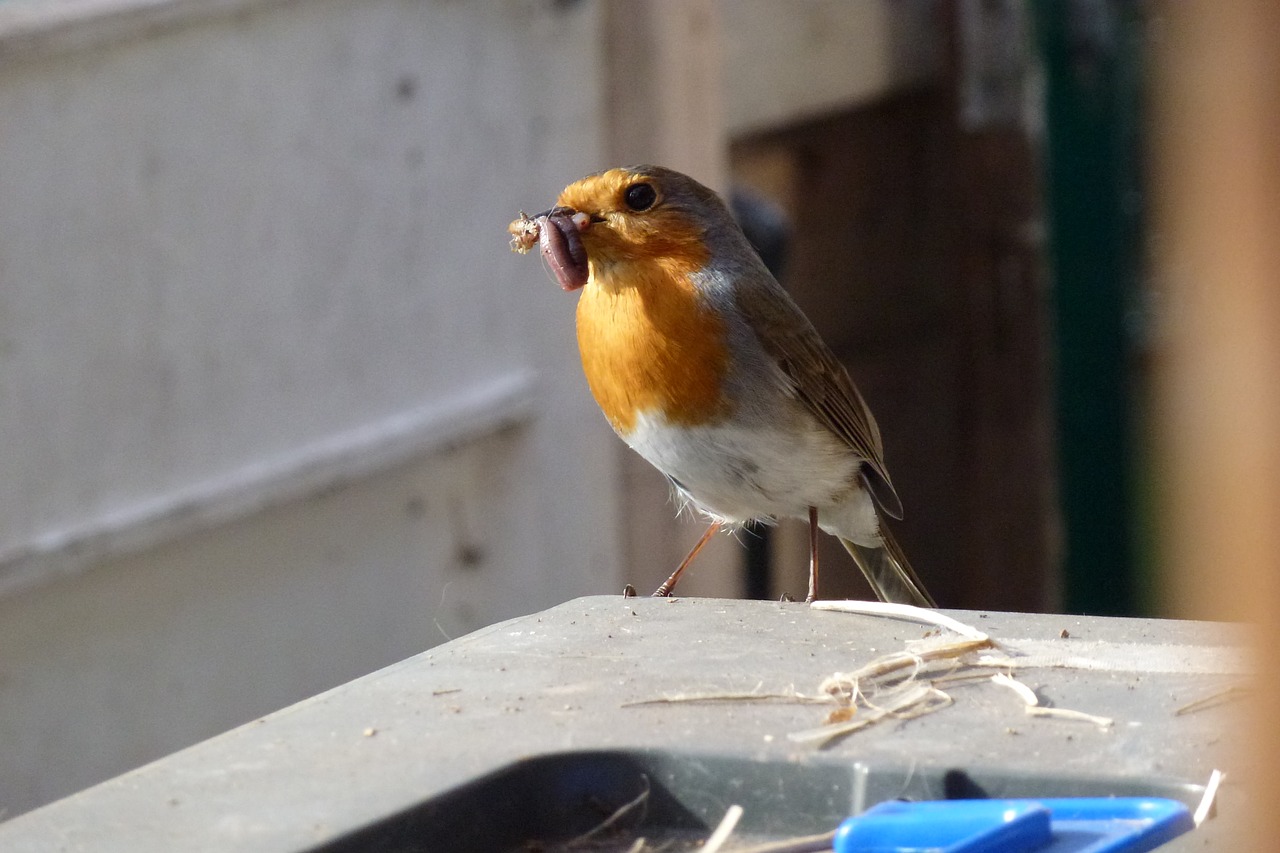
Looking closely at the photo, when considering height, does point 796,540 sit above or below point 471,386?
below

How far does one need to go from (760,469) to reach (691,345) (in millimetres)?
317

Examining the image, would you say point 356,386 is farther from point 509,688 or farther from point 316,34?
point 509,688

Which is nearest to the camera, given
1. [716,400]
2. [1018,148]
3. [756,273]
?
[716,400]

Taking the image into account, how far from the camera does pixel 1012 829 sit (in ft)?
4.89

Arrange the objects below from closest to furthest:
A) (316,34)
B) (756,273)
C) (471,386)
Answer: (756,273), (316,34), (471,386)

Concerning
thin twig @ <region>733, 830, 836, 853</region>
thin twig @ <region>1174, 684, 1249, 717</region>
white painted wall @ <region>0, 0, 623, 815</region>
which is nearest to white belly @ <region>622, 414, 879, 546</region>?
thin twig @ <region>1174, 684, 1249, 717</region>

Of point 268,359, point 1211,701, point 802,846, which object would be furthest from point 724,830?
point 268,359

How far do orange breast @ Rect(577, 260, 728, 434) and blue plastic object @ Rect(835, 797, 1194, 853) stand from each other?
1.74m

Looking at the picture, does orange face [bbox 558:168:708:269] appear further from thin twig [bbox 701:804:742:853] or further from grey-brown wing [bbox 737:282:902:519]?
thin twig [bbox 701:804:742:853]

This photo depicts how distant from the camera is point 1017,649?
2244 mm

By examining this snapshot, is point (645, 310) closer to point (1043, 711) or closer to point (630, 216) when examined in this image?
point (630, 216)

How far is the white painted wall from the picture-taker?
16.0ft

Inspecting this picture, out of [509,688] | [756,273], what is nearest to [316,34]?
[756,273]

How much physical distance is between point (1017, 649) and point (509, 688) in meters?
0.63
